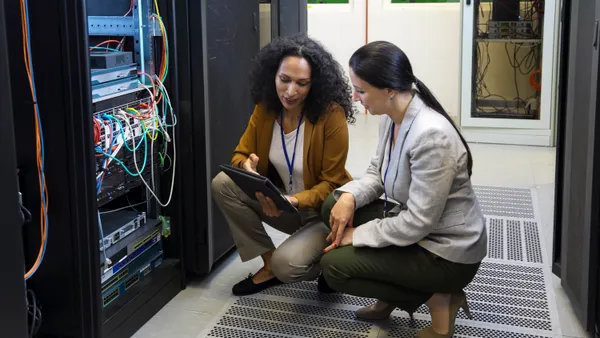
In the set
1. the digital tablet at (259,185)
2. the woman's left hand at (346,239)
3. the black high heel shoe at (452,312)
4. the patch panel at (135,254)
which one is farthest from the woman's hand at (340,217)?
the patch panel at (135,254)

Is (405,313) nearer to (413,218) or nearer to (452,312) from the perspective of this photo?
(452,312)

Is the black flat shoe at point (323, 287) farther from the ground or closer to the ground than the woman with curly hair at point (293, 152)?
closer to the ground

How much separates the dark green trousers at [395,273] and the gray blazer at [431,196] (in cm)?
3

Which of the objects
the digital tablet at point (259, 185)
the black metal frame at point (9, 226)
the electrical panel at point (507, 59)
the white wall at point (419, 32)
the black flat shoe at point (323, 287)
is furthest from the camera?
the white wall at point (419, 32)

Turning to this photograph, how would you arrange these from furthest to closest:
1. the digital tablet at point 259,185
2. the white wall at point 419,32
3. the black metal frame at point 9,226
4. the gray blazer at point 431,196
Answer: the white wall at point 419,32, the digital tablet at point 259,185, the gray blazer at point 431,196, the black metal frame at point 9,226

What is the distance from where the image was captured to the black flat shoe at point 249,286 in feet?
8.79

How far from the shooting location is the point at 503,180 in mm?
4266

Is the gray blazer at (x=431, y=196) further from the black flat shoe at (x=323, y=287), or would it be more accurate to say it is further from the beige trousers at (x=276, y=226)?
the black flat shoe at (x=323, y=287)

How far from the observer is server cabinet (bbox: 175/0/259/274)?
99.0 inches

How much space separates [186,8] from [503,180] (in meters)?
2.48

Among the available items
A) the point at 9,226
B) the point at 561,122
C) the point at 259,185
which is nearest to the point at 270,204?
the point at 259,185

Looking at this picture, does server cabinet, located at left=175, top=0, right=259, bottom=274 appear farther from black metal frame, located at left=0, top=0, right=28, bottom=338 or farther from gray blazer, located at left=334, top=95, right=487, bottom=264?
black metal frame, located at left=0, top=0, right=28, bottom=338

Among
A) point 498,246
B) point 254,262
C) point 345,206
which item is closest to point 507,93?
point 498,246

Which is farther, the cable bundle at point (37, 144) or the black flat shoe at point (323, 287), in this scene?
the black flat shoe at point (323, 287)
